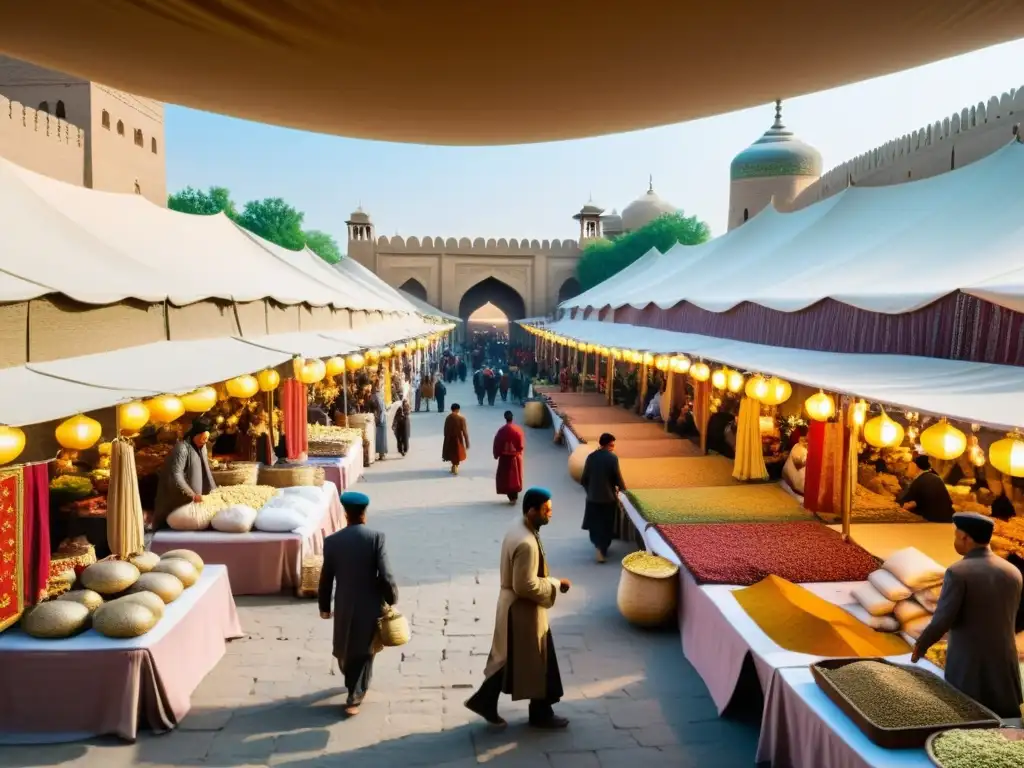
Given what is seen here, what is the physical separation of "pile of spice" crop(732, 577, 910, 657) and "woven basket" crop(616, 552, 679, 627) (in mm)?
778

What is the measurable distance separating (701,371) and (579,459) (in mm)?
2190

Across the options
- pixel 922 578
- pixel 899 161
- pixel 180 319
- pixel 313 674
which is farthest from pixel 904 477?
pixel 899 161

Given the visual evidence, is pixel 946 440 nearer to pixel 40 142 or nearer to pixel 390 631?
pixel 390 631

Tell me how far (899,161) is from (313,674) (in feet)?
55.7

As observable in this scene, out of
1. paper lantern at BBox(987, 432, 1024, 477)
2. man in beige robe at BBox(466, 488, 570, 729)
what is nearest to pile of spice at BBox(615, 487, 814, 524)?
man in beige robe at BBox(466, 488, 570, 729)

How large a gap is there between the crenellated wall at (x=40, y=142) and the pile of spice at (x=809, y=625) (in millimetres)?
18428

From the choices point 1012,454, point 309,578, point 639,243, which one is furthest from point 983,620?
A: point 639,243

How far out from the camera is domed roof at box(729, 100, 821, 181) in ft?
81.5

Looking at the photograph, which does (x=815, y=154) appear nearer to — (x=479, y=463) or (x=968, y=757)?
(x=479, y=463)

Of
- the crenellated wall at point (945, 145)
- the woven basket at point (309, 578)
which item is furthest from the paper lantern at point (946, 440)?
the crenellated wall at point (945, 145)

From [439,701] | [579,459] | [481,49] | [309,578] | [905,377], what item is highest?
[481,49]

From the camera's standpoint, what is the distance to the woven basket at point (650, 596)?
17.5ft

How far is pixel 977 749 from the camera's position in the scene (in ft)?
9.30

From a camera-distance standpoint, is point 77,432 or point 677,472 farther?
point 677,472
